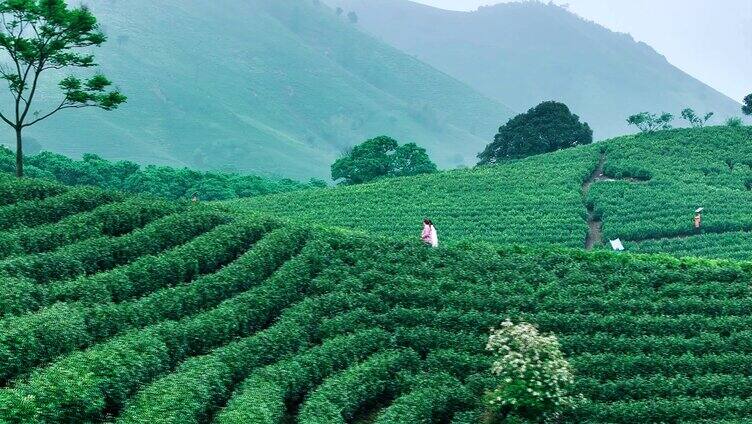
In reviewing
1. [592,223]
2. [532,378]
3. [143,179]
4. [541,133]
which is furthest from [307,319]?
[143,179]

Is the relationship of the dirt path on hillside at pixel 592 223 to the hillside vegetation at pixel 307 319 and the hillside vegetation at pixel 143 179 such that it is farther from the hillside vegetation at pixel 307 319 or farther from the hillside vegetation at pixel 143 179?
the hillside vegetation at pixel 143 179

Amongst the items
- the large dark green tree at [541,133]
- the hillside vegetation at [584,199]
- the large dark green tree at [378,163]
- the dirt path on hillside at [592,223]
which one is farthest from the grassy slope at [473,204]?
the large dark green tree at [378,163]

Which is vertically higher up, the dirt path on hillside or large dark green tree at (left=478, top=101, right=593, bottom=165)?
large dark green tree at (left=478, top=101, right=593, bottom=165)

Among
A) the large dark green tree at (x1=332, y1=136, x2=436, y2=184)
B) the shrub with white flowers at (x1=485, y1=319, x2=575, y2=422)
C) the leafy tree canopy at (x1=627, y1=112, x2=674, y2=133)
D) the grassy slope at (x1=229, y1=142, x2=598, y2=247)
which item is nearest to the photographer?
the shrub with white flowers at (x1=485, y1=319, x2=575, y2=422)

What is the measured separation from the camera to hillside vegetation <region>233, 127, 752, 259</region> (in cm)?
5466

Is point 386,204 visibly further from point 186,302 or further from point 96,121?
point 96,121

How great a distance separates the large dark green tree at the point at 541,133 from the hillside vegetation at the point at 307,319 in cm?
5632

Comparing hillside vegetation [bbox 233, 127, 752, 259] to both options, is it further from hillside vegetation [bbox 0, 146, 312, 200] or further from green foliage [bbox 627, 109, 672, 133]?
hillside vegetation [bbox 0, 146, 312, 200]

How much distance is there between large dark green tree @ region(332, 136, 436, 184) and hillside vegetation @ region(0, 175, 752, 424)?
56.1 m

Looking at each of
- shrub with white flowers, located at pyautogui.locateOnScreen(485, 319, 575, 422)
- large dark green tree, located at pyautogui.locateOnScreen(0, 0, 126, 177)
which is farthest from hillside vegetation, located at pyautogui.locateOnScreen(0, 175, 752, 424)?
large dark green tree, located at pyautogui.locateOnScreen(0, 0, 126, 177)

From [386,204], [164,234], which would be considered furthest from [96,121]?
[164,234]

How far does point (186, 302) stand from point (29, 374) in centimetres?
695

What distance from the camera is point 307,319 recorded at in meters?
26.6

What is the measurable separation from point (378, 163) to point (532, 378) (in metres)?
68.4
